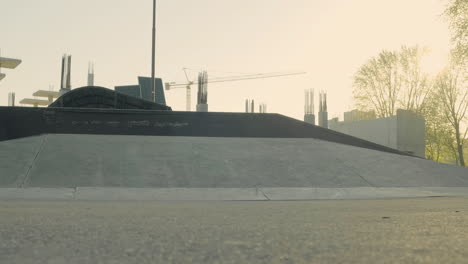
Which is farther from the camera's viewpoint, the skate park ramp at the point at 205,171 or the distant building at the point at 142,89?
the distant building at the point at 142,89

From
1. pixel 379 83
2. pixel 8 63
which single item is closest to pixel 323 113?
pixel 379 83

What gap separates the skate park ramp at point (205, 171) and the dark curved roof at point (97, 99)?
3.69 m

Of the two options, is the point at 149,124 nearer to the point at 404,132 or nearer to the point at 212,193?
the point at 212,193

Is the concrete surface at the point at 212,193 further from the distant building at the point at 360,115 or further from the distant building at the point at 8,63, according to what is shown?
the distant building at the point at 8,63

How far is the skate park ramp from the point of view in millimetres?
13648

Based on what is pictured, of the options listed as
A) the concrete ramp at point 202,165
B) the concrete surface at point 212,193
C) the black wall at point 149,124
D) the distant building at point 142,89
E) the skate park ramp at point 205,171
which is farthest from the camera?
the distant building at point 142,89

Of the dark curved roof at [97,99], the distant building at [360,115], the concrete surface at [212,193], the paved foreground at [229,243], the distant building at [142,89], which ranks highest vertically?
the distant building at [142,89]

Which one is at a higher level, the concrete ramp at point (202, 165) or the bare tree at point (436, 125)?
the bare tree at point (436, 125)

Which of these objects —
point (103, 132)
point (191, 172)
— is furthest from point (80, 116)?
point (191, 172)

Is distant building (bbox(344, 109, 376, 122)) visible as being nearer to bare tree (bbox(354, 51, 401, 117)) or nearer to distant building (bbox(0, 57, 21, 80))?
bare tree (bbox(354, 51, 401, 117))

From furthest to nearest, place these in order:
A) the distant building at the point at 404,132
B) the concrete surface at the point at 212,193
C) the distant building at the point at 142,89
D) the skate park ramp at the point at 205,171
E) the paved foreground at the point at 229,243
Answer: the distant building at the point at 142,89 → the distant building at the point at 404,132 → the skate park ramp at the point at 205,171 → the concrete surface at the point at 212,193 → the paved foreground at the point at 229,243

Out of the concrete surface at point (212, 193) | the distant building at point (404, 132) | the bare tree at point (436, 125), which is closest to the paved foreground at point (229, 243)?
the concrete surface at point (212, 193)

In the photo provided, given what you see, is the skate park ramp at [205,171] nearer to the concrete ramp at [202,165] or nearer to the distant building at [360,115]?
the concrete ramp at [202,165]

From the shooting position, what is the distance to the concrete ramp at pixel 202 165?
1486cm
